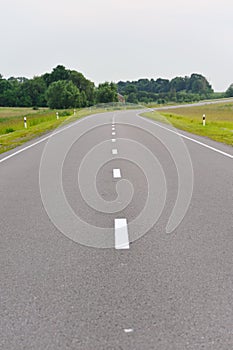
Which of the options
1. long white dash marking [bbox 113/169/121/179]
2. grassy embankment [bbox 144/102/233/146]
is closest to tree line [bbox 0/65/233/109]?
grassy embankment [bbox 144/102/233/146]

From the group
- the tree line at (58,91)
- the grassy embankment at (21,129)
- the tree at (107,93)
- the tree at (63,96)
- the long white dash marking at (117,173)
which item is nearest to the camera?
the long white dash marking at (117,173)

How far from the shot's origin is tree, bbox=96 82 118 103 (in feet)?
431

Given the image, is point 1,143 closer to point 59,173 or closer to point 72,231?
point 59,173

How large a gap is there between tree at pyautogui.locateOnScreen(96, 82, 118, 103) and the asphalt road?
122604 mm

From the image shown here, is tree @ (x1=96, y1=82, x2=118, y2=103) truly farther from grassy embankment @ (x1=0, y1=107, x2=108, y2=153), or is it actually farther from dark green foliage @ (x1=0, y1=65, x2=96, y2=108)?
grassy embankment @ (x1=0, y1=107, x2=108, y2=153)

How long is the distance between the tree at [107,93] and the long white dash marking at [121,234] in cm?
12623

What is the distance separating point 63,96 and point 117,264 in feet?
377

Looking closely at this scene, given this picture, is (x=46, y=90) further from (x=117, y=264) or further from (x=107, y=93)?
(x=117, y=264)

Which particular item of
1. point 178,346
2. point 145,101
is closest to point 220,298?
point 178,346

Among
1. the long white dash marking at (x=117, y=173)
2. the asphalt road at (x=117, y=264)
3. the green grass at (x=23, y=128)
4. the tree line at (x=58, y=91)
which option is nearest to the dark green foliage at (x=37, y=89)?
the tree line at (x=58, y=91)

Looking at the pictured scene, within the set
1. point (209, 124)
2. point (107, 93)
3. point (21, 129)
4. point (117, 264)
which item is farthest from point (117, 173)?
point (107, 93)

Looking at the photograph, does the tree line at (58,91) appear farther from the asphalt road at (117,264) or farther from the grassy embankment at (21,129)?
the asphalt road at (117,264)

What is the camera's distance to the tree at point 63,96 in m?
118

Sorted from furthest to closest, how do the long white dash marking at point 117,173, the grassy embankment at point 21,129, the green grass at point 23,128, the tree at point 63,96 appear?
the tree at point 63,96 → the green grass at point 23,128 → the grassy embankment at point 21,129 → the long white dash marking at point 117,173
